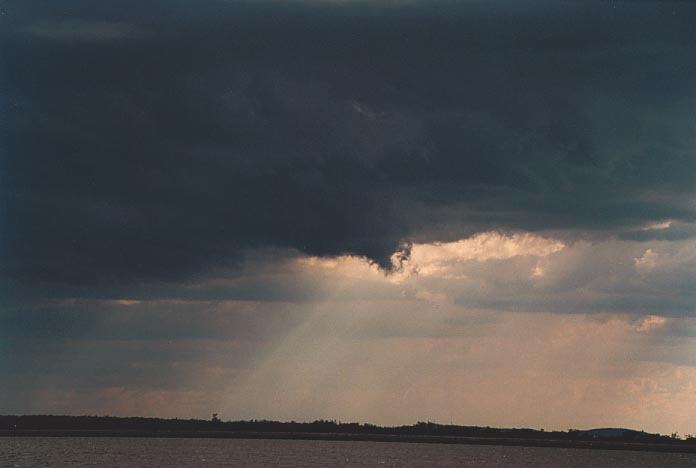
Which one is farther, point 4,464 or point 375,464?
point 375,464

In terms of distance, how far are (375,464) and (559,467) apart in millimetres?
37104

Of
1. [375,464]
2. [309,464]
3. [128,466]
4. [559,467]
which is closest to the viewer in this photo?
[128,466]

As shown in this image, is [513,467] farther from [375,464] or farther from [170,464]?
[170,464]

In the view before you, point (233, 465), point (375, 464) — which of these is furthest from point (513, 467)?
point (233, 465)

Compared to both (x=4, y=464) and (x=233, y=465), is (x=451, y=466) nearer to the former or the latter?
(x=233, y=465)

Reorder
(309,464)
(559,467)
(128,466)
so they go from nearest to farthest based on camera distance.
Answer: (128,466), (309,464), (559,467)

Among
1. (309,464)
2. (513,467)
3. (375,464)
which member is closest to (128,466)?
(309,464)

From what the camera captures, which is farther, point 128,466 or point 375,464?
point 375,464

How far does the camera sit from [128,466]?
Answer: 160000 millimetres

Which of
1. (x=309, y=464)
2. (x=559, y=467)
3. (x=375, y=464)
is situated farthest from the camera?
(x=559, y=467)

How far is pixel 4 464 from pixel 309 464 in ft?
151

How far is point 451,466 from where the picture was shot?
596 feet

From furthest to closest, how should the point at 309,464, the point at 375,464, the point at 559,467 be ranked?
the point at 559,467 < the point at 375,464 < the point at 309,464

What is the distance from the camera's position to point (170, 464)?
167500 millimetres
